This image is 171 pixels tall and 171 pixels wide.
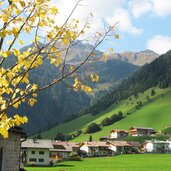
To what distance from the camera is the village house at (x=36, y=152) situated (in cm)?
12381

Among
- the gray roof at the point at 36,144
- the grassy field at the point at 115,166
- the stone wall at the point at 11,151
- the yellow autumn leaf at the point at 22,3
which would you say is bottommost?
the grassy field at the point at 115,166

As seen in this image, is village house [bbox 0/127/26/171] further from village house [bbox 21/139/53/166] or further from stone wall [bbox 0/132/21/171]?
village house [bbox 21/139/53/166]

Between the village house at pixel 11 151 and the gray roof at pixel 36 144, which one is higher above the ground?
the gray roof at pixel 36 144

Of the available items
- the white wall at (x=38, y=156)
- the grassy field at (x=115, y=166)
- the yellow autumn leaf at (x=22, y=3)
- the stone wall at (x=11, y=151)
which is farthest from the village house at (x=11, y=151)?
the white wall at (x=38, y=156)

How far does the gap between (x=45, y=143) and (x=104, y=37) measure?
406 ft

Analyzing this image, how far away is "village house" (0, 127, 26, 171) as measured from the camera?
28.5 metres

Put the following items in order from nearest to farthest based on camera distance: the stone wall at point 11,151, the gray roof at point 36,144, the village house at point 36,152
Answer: the stone wall at point 11,151
the village house at point 36,152
the gray roof at point 36,144

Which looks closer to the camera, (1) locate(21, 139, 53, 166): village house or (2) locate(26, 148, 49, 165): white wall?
(2) locate(26, 148, 49, 165): white wall

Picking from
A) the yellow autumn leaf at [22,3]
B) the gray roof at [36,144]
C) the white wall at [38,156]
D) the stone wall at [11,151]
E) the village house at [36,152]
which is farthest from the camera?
the gray roof at [36,144]

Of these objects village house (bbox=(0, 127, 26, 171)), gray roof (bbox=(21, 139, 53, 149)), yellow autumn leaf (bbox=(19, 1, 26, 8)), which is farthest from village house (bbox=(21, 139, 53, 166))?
yellow autumn leaf (bbox=(19, 1, 26, 8))

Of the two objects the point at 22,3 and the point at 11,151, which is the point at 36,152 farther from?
the point at 22,3

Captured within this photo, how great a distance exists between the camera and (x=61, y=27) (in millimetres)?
8758

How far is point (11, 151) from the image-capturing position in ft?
98.3

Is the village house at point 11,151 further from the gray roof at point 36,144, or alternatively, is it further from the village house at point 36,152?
the gray roof at point 36,144
